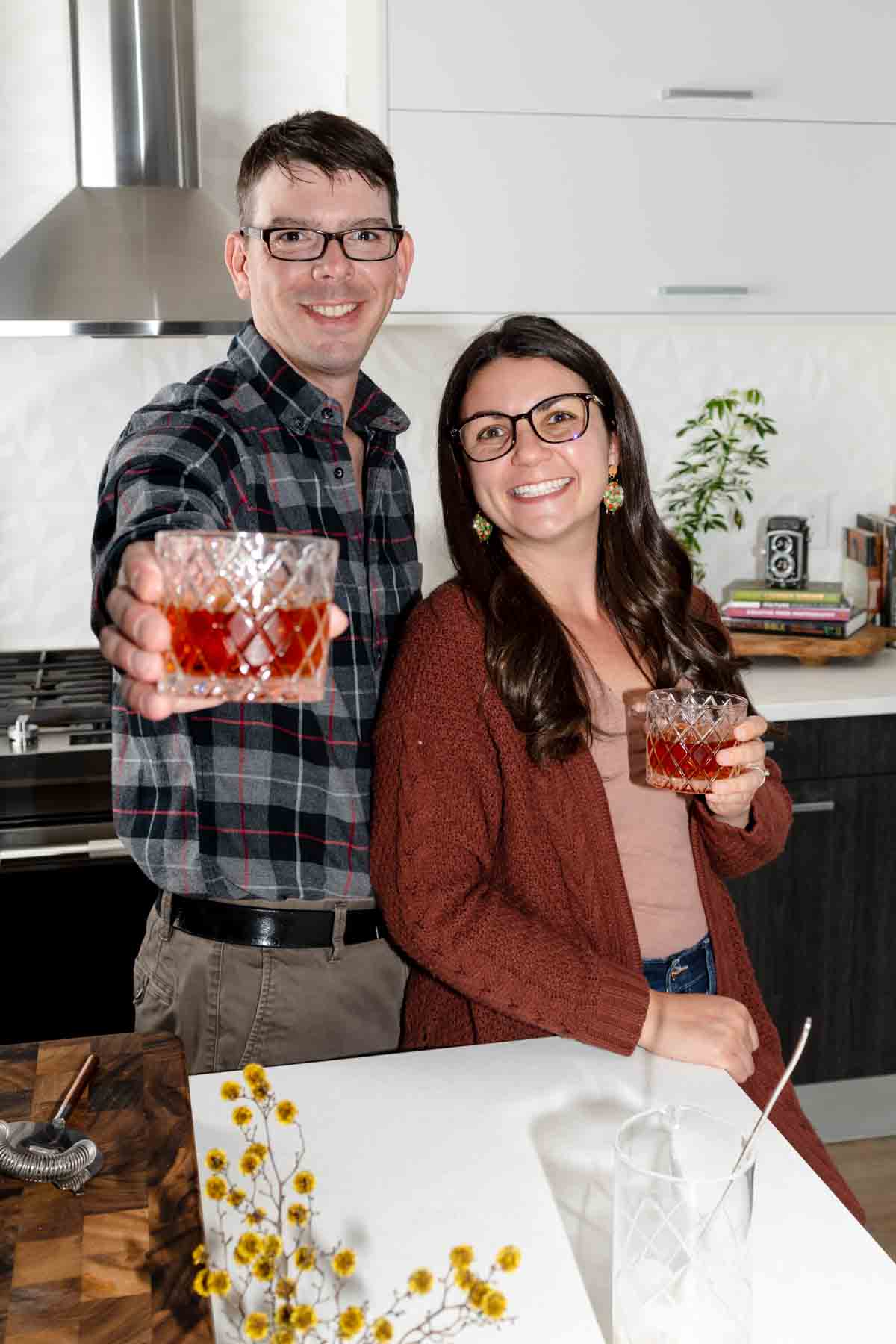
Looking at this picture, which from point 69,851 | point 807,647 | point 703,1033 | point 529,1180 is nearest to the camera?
point 529,1180

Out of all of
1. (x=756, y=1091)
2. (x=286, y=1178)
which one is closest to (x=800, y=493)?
(x=756, y=1091)

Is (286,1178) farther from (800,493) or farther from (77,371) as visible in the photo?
(800,493)

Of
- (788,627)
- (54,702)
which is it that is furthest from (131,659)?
(788,627)

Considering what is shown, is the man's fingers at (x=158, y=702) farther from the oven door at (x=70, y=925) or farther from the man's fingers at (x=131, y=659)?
the oven door at (x=70, y=925)

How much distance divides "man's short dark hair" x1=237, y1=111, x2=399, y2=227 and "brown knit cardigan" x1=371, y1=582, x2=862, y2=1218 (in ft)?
1.74

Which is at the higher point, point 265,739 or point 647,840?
point 265,739

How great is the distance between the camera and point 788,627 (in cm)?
289

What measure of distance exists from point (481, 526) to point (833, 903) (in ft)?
4.59

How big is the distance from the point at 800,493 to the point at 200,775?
2.04m

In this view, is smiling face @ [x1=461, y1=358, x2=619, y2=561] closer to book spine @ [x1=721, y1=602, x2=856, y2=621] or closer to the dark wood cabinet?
the dark wood cabinet

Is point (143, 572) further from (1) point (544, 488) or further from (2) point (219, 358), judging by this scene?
(2) point (219, 358)

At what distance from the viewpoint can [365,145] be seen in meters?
1.68

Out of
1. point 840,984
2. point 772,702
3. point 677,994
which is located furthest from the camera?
point 840,984

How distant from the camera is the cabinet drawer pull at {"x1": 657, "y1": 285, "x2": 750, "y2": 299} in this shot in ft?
8.60
